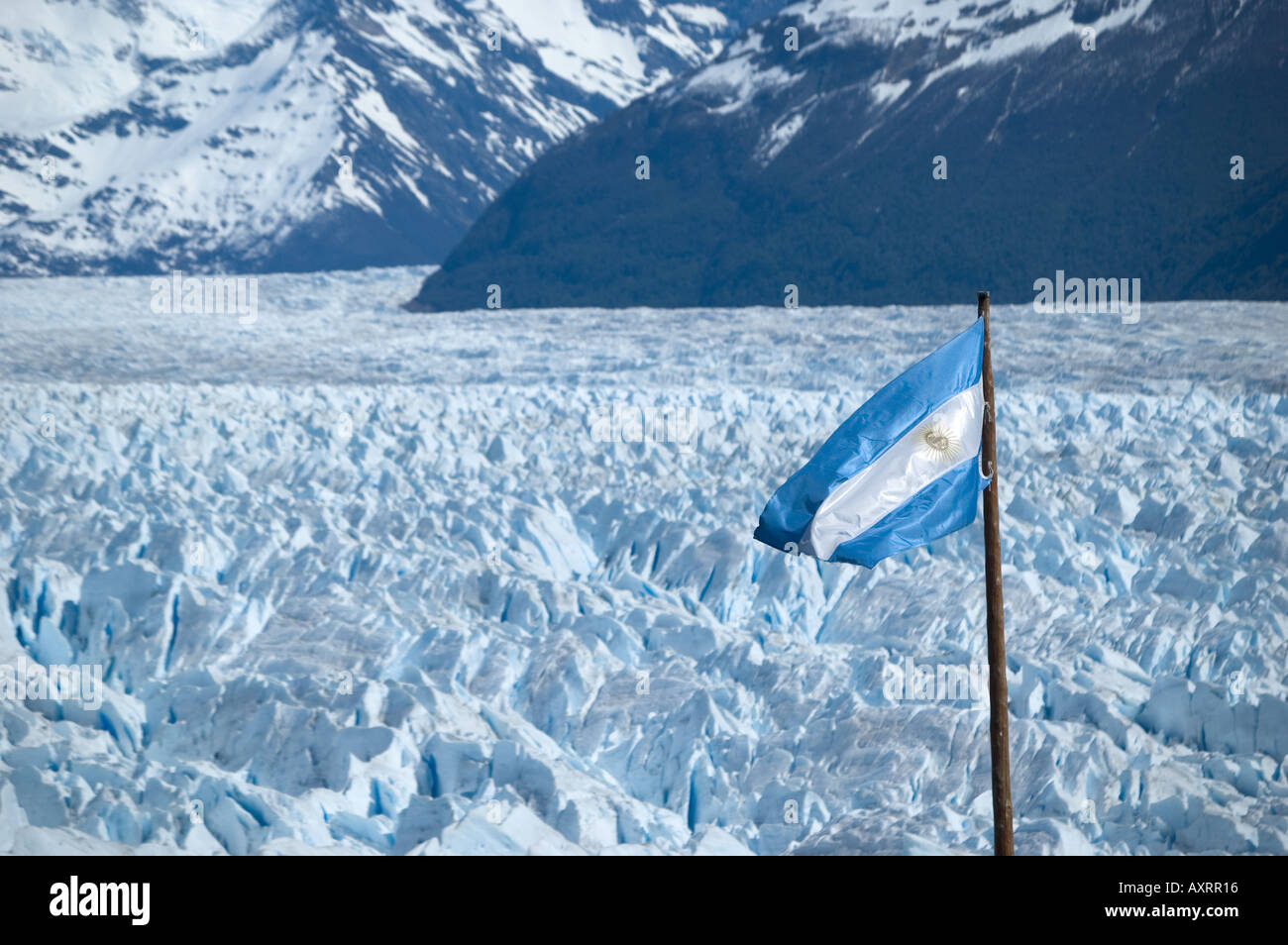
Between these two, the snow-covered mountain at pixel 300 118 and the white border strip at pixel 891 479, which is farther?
the snow-covered mountain at pixel 300 118

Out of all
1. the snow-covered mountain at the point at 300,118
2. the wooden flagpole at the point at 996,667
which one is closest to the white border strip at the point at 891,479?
the wooden flagpole at the point at 996,667

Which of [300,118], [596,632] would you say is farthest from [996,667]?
[300,118]

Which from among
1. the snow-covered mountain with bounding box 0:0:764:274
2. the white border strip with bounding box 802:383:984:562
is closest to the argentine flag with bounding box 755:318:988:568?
the white border strip with bounding box 802:383:984:562

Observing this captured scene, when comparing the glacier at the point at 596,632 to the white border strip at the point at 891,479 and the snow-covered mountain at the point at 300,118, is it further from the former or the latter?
the snow-covered mountain at the point at 300,118

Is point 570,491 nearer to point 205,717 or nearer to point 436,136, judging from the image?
point 205,717

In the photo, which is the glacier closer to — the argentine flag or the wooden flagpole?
the wooden flagpole

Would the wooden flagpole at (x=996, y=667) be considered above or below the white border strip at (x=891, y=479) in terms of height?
below
